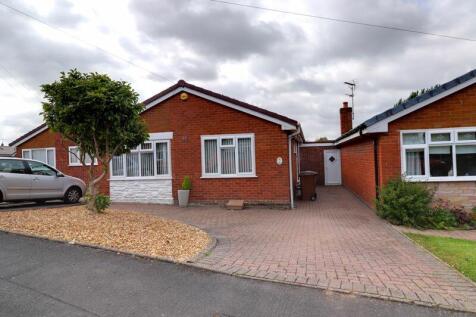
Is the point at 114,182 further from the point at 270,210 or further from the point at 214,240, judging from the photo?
the point at 214,240

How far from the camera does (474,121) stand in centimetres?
1009

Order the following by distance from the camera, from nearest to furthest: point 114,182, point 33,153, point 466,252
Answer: point 466,252 → point 114,182 → point 33,153

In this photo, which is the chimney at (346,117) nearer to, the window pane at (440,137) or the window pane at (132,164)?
the window pane at (440,137)

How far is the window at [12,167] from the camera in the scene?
1086cm

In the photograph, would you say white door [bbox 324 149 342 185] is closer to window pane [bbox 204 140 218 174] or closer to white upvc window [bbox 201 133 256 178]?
white upvc window [bbox 201 133 256 178]

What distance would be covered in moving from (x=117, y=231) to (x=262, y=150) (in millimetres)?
6531

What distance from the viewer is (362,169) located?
1350 centimetres

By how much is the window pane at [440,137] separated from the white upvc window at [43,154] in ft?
50.1

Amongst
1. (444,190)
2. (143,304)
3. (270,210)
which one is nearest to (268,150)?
(270,210)

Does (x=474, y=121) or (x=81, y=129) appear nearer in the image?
(x=81, y=129)

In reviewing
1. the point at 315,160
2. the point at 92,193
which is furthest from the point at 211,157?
the point at 315,160

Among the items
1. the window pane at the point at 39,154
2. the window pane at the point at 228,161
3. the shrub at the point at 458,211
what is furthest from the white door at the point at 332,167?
the window pane at the point at 39,154

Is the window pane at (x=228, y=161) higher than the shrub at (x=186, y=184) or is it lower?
higher

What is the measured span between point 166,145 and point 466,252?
33.6 feet
